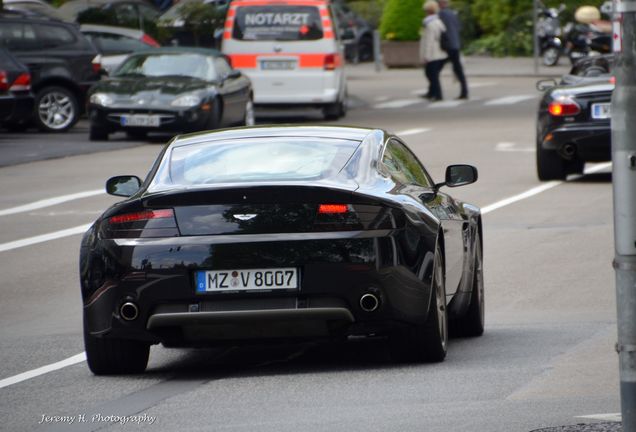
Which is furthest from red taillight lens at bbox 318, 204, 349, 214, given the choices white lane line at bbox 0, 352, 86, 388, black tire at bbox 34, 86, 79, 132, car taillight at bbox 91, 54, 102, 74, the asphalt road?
car taillight at bbox 91, 54, 102, 74

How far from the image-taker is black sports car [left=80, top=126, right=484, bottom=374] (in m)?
7.82

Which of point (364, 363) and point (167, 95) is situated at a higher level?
point (364, 363)

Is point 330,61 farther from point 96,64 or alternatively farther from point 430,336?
point 430,336

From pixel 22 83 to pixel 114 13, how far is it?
1086 centimetres

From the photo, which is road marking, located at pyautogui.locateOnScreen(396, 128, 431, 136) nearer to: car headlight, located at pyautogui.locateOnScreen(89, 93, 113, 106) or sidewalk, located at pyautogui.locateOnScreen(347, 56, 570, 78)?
car headlight, located at pyautogui.locateOnScreen(89, 93, 113, 106)

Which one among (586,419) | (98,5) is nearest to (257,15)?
(98,5)

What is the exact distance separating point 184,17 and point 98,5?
7.49ft

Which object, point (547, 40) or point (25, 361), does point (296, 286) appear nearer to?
point (25, 361)

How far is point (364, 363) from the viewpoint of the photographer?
8.54 metres

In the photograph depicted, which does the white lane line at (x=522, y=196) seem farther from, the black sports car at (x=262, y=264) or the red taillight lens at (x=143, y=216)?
the red taillight lens at (x=143, y=216)

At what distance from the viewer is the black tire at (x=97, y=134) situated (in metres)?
26.0

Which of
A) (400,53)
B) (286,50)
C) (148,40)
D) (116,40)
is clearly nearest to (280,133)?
(286,50)

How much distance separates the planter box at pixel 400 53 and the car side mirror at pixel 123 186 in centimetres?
4233

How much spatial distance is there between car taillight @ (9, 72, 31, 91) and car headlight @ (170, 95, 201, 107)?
7.02 ft
